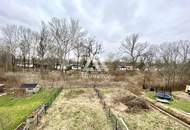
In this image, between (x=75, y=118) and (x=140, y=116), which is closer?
(x=75, y=118)

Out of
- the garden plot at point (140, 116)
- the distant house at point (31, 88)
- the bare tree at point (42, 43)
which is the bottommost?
the garden plot at point (140, 116)

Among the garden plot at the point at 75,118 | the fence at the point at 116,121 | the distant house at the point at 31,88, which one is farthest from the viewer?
the distant house at the point at 31,88

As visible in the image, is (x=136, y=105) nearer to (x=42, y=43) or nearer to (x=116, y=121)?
(x=116, y=121)

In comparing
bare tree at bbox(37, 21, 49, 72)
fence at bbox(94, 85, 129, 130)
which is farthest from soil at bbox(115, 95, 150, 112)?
bare tree at bbox(37, 21, 49, 72)

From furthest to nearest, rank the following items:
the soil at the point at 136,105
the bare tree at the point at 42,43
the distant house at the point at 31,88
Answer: the bare tree at the point at 42,43 → the distant house at the point at 31,88 → the soil at the point at 136,105

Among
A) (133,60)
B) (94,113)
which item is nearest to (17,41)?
(133,60)

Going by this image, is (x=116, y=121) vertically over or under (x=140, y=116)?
over

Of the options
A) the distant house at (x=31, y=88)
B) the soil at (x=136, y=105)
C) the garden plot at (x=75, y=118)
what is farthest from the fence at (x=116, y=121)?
the distant house at (x=31, y=88)

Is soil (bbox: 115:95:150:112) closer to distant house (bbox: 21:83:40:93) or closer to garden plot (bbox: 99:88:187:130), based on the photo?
garden plot (bbox: 99:88:187:130)

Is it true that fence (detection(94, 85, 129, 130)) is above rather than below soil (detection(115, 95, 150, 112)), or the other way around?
below

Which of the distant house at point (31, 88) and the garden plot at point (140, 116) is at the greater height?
the distant house at point (31, 88)

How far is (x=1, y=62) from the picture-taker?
38.4 m

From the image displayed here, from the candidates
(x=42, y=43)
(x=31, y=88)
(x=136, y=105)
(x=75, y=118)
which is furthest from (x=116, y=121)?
(x=42, y=43)

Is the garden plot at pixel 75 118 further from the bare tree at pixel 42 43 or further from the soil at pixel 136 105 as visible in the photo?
the bare tree at pixel 42 43
